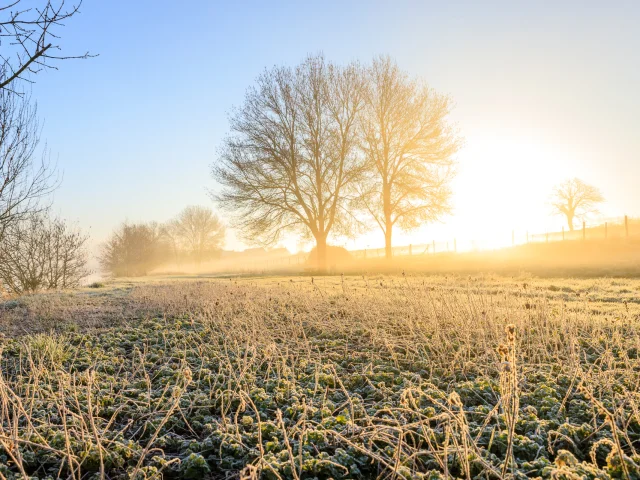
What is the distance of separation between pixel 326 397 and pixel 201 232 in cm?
6359

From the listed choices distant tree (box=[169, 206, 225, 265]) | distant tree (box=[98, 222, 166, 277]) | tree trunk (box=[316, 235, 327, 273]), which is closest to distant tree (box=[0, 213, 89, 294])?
tree trunk (box=[316, 235, 327, 273])

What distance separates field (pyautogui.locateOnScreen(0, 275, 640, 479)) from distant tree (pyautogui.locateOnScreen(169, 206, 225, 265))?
57755mm

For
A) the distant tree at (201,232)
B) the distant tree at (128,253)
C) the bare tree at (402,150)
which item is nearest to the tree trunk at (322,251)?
the bare tree at (402,150)

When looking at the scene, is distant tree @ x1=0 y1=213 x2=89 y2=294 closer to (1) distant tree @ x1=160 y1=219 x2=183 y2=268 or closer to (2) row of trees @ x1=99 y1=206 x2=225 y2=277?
(2) row of trees @ x1=99 y1=206 x2=225 y2=277

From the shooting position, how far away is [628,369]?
4.27 metres

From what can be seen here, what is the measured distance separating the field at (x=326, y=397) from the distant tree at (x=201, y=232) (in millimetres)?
57755

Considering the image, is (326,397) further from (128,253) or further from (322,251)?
(128,253)

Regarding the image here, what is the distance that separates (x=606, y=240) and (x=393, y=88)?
1746cm

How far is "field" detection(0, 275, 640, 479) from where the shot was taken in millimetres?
2693

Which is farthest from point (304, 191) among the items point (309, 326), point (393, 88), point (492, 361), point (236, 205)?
point (492, 361)

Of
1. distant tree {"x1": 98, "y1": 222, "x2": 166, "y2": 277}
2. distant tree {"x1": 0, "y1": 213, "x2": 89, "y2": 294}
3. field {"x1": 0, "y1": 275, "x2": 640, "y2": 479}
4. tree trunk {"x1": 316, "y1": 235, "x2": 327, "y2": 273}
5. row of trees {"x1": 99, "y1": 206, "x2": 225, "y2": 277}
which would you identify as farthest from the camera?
row of trees {"x1": 99, "y1": 206, "x2": 225, "y2": 277}

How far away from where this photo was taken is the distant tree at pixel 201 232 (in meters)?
64.7

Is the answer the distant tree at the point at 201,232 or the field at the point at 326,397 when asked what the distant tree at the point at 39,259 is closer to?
the field at the point at 326,397

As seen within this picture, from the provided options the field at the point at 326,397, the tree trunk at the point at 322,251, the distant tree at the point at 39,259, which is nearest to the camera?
the field at the point at 326,397
